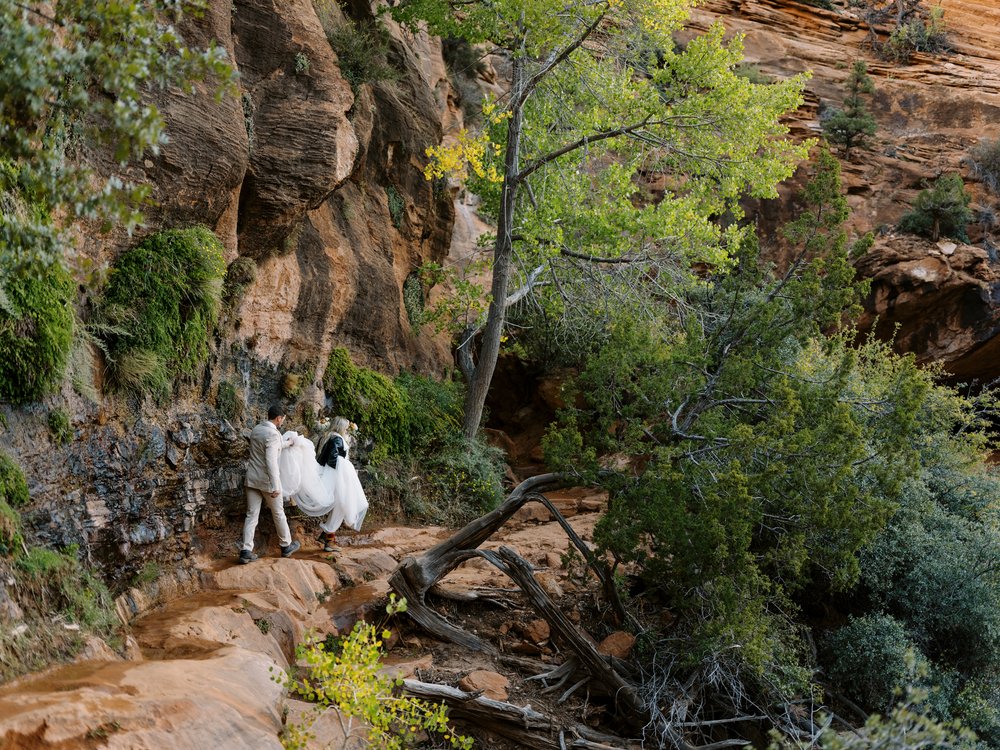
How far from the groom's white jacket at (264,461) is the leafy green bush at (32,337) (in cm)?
258

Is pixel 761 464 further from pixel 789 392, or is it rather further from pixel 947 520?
pixel 947 520

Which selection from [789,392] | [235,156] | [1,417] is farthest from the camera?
[235,156]

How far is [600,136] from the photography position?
15078 mm

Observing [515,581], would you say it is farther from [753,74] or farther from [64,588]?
[753,74]

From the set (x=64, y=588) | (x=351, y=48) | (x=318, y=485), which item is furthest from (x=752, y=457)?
(x=351, y=48)

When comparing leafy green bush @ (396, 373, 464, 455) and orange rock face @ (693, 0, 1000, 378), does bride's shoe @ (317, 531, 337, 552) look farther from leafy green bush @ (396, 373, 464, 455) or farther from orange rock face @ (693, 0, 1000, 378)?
orange rock face @ (693, 0, 1000, 378)

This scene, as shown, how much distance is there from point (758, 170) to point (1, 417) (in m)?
12.6

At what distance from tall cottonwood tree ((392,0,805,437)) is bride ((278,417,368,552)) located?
486 cm

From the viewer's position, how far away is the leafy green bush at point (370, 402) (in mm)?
14219

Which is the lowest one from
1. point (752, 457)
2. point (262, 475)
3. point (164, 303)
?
point (262, 475)

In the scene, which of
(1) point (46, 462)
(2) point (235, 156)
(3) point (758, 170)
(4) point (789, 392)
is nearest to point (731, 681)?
(4) point (789, 392)

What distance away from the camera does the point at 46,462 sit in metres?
7.94

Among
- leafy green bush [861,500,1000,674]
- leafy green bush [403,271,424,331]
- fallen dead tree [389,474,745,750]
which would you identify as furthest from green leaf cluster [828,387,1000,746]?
leafy green bush [403,271,424,331]

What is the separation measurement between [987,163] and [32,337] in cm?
2738
